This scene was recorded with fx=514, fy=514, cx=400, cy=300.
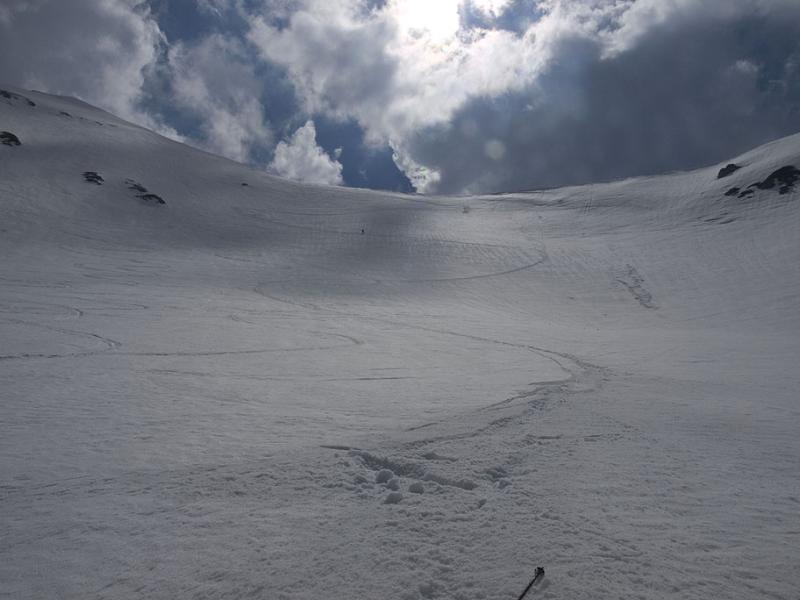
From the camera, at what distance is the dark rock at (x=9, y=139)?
127 feet

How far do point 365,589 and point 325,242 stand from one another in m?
31.0

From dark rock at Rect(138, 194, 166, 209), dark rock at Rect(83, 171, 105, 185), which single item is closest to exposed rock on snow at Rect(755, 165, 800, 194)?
dark rock at Rect(138, 194, 166, 209)

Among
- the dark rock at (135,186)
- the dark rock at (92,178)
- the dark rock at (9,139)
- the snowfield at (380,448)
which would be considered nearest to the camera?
the snowfield at (380,448)

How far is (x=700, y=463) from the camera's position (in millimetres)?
4336

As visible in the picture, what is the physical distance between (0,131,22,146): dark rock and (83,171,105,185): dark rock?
628 cm

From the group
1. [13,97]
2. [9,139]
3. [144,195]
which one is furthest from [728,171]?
[13,97]

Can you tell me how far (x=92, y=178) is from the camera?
37875 mm

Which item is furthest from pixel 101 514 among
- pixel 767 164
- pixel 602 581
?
pixel 767 164

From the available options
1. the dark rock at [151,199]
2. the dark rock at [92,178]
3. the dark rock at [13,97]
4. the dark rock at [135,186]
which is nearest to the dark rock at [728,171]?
the dark rock at [151,199]

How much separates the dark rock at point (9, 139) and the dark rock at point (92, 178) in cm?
628

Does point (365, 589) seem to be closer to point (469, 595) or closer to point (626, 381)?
point (469, 595)

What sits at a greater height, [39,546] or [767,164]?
[767,164]

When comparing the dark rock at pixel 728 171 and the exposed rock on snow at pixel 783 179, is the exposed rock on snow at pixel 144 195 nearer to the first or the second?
the exposed rock on snow at pixel 783 179

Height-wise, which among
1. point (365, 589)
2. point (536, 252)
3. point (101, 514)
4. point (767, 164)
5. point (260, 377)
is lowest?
point (365, 589)
